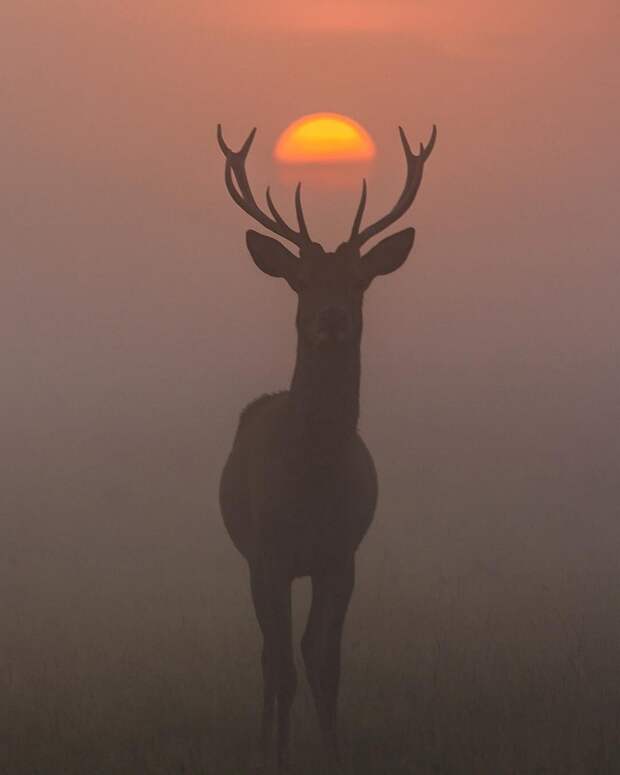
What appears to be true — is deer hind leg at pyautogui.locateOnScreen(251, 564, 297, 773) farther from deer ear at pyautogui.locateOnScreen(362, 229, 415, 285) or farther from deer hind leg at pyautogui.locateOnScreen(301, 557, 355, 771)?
deer ear at pyautogui.locateOnScreen(362, 229, 415, 285)

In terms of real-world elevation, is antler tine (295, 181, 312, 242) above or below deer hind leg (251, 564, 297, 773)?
above

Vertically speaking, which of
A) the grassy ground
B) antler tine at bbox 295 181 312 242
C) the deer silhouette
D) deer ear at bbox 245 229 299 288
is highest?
antler tine at bbox 295 181 312 242

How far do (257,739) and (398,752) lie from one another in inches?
30.6

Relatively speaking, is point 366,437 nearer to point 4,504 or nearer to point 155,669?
point 4,504

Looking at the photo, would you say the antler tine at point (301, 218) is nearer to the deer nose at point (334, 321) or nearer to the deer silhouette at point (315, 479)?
the deer silhouette at point (315, 479)

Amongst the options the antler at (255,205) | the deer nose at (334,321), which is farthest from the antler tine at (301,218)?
the deer nose at (334,321)

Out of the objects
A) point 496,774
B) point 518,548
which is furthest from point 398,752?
point 518,548

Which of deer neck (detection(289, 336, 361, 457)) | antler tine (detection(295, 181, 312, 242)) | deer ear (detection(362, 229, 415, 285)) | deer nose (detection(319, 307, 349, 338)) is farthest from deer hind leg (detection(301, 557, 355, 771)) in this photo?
antler tine (detection(295, 181, 312, 242))

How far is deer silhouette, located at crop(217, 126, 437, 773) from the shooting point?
899 centimetres

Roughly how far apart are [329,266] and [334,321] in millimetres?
329

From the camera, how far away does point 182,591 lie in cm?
1202

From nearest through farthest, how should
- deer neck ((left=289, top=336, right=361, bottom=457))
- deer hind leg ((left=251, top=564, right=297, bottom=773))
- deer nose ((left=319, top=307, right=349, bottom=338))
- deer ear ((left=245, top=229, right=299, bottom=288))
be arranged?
deer nose ((left=319, top=307, right=349, bottom=338)) → deer neck ((left=289, top=336, right=361, bottom=457)) → deer hind leg ((left=251, top=564, right=297, bottom=773)) → deer ear ((left=245, top=229, right=299, bottom=288))

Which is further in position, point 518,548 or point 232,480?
point 518,548

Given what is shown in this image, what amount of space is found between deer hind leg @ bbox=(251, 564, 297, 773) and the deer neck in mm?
673
